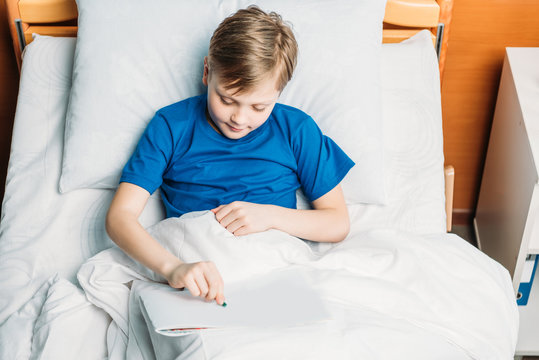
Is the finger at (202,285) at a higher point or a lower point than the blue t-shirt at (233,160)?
lower

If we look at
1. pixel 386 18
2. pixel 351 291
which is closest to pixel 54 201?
pixel 351 291

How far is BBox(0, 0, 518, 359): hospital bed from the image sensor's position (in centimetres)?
95

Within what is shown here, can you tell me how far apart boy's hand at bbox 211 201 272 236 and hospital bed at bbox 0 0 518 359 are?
0.25ft

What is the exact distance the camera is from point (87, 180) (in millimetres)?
1272

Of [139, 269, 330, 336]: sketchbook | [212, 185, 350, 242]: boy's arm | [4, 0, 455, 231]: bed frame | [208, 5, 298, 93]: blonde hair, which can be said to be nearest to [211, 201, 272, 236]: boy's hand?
[212, 185, 350, 242]: boy's arm

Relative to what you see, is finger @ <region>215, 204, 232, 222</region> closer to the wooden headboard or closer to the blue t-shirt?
the blue t-shirt

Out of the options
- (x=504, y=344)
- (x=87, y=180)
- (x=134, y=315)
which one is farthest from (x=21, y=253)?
(x=504, y=344)

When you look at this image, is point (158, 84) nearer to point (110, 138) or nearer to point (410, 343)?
point (110, 138)

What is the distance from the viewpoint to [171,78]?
129 cm

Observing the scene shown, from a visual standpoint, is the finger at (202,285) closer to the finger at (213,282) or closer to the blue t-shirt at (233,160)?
the finger at (213,282)

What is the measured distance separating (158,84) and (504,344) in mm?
838

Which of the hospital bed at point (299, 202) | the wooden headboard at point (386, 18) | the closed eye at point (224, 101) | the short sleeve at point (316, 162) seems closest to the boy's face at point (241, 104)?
the closed eye at point (224, 101)

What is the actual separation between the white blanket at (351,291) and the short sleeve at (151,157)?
11 centimetres

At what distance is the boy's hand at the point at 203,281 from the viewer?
91 centimetres
